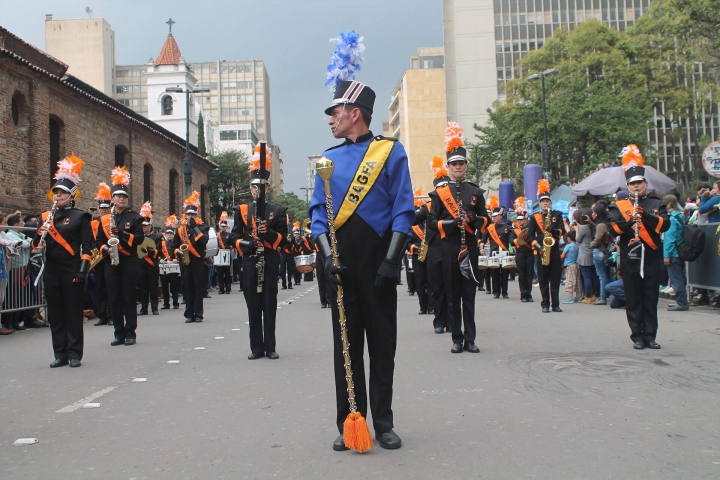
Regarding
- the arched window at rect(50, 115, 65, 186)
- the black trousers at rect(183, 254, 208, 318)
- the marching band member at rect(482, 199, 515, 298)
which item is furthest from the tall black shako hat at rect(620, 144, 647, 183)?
the arched window at rect(50, 115, 65, 186)

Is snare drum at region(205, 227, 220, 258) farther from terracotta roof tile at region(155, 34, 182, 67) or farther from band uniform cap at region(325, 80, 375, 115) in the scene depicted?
terracotta roof tile at region(155, 34, 182, 67)

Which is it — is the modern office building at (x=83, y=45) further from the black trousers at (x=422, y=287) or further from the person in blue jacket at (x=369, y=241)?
the person in blue jacket at (x=369, y=241)

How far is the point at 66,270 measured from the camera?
909 cm

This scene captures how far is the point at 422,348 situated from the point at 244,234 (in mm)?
2640

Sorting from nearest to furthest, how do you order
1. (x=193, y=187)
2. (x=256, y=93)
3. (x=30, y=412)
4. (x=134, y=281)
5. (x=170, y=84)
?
1. (x=30, y=412)
2. (x=134, y=281)
3. (x=193, y=187)
4. (x=170, y=84)
5. (x=256, y=93)

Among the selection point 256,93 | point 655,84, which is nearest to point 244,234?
point 655,84

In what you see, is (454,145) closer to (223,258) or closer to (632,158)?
(632,158)

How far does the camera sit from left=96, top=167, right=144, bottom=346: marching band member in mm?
10922

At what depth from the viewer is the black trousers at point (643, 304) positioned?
8.91 m

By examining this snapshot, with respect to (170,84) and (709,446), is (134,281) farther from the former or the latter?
(170,84)

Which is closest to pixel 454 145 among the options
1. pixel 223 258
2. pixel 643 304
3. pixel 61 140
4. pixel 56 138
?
pixel 643 304

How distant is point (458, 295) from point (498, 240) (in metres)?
11.6

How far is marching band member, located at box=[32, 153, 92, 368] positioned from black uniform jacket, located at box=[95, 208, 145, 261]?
161 centimetres

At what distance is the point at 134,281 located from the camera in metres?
11.1
